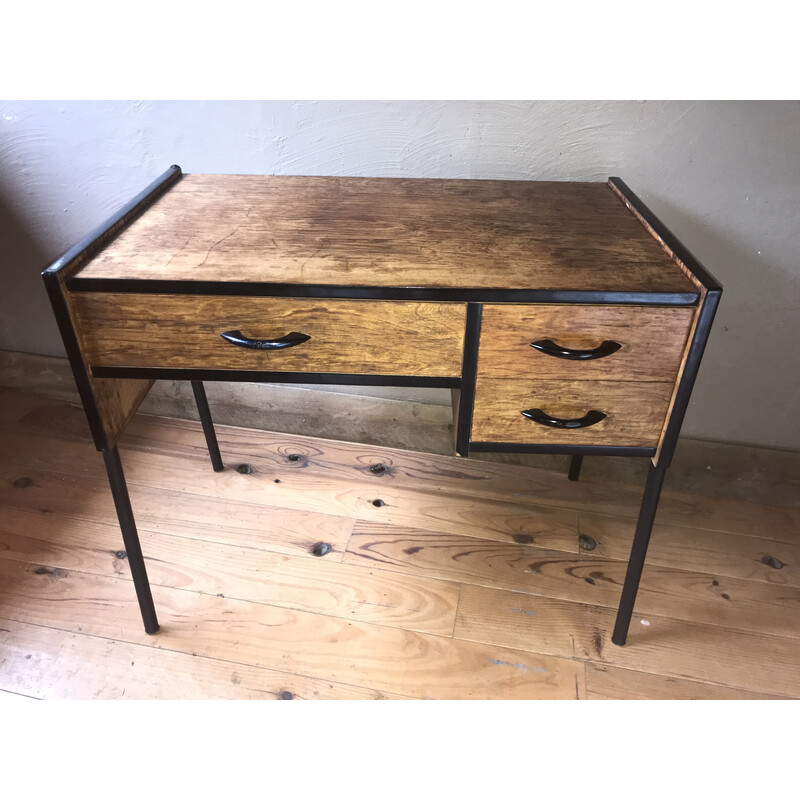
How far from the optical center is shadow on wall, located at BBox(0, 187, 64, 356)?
1.73m

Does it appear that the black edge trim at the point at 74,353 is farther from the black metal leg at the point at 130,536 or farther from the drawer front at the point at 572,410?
the drawer front at the point at 572,410

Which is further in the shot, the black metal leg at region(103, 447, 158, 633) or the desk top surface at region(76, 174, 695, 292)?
the black metal leg at region(103, 447, 158, 633)

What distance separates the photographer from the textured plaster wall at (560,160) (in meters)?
1.32

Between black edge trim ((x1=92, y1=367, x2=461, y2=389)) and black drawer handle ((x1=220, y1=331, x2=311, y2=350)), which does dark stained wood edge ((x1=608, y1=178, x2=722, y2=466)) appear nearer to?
black edge trim ((x1=92, y1=367, x2=461, y2=389))

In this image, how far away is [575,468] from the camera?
1689 millimetres

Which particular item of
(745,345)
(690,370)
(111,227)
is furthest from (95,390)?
(745,345)

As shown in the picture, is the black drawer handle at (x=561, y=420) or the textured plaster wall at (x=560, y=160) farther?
the textured plaster wall at (x=560, y=160)

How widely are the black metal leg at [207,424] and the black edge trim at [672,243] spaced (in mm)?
1052

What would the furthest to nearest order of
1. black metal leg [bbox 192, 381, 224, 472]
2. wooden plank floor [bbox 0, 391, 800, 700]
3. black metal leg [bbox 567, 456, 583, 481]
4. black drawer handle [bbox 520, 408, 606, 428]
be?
1. black metal leg [bbox 567, 456, 583, 481]
2. black metal leg [bbox 192, 381, 224, 472]
3. wooden plank floor [bbox 0, 391, 800, 700]
4. black drawer handle [bbox 520, 408, 606, 428]

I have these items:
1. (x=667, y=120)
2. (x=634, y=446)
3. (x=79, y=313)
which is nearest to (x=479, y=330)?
(x=634, y=446)

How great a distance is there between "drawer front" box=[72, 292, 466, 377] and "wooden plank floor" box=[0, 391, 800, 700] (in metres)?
0.59

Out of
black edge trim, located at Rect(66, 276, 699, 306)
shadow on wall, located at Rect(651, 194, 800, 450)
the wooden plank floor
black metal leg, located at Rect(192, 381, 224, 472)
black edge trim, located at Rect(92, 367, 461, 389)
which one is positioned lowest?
the wooden plank floor

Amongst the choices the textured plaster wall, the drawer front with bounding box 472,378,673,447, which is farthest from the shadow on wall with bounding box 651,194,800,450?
the drawer front with bounding box 472,378,673,447

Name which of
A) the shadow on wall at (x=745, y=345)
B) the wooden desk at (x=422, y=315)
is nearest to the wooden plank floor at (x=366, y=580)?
the shadow on wall at (x=745, y=345)
